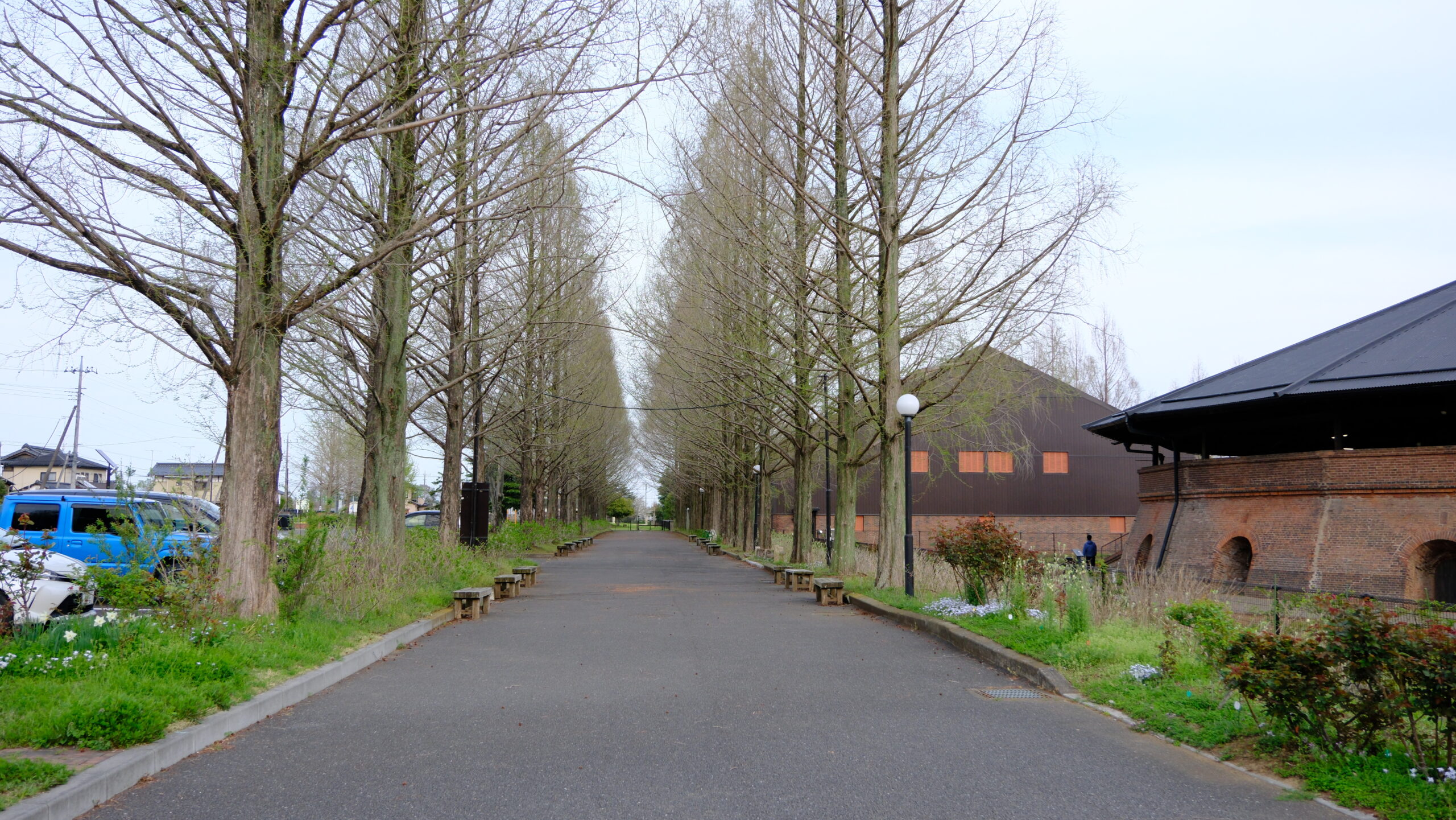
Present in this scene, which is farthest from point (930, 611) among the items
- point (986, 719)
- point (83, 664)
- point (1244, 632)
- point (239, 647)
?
point (83, 664)

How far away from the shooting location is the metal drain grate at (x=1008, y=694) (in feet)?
26.6

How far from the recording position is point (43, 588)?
1105 centimetres

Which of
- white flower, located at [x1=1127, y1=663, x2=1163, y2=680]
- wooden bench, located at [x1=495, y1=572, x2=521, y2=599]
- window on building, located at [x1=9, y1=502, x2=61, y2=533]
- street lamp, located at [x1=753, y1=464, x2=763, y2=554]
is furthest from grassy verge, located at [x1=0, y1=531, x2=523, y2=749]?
street lamp, located at [x1=753, y1=464, x2=763, y2=554]

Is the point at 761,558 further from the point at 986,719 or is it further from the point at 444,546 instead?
the point at 986,719

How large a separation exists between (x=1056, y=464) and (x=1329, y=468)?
33498mm

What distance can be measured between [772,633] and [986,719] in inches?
218

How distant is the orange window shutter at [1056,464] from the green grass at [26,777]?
51.3 metres

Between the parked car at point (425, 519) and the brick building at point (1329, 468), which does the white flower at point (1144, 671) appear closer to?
the brick building at point (1329, 468)

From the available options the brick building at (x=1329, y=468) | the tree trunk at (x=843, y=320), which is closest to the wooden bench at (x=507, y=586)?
the tree trunk at (x=843, y=320)

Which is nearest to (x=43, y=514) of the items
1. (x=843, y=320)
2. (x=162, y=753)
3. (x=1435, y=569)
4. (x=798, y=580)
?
(x=798, y=580)

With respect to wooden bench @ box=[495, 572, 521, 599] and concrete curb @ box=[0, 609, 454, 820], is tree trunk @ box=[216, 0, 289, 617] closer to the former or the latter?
concrete curb @ box=[0, 609, 454, 820]

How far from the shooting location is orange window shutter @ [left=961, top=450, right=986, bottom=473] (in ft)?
168

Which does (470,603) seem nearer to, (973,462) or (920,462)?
(920,462)

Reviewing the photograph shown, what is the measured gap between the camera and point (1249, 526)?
68.2ft
